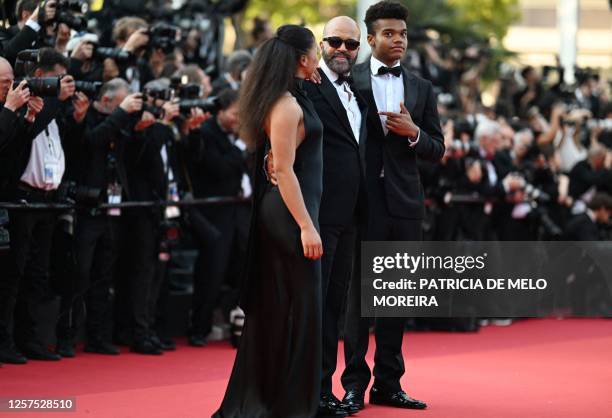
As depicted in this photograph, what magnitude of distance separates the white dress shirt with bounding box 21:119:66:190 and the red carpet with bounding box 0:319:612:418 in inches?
46.8

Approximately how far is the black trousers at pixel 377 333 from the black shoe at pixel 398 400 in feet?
0.11

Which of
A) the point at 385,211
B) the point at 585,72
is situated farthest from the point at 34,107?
the point at 585,72

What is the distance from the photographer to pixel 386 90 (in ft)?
25.0

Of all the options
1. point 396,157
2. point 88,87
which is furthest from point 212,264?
point 396,157

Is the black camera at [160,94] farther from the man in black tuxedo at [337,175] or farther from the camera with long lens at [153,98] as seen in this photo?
the man in black tuxedo at [337,175]

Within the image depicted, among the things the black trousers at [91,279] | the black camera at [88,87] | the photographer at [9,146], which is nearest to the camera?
the photographer at [9,146]

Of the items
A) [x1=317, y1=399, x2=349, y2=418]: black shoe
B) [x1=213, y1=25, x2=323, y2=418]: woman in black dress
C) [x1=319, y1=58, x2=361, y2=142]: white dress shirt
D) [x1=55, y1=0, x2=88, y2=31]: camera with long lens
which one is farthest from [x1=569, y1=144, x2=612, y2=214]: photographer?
[x1=213, y1=25, x2=323, y2=418]: woman in black dress

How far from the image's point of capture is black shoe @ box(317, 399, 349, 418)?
22.9 feet

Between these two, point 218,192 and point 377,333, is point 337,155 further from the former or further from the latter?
point 218,192

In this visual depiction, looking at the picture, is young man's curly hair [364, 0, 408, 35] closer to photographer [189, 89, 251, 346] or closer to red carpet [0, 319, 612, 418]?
red carpet [0, 319, 612, 418]

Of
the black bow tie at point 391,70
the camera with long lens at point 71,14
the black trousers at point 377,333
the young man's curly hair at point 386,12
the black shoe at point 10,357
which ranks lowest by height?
the black shoe at point 10,357

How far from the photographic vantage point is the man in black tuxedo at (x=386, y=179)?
24.3 feet

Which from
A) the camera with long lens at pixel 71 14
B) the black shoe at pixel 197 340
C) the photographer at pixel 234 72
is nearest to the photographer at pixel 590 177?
the photographer at pixel 234 72

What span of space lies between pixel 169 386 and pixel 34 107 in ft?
6.32
